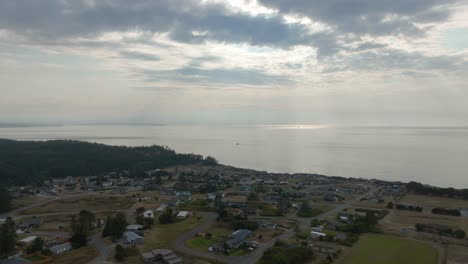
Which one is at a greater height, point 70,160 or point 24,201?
point 70,160

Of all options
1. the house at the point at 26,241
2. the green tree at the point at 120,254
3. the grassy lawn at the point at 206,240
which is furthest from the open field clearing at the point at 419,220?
the house at the point at 26,241

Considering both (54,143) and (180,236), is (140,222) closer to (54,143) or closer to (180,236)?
(180,236)

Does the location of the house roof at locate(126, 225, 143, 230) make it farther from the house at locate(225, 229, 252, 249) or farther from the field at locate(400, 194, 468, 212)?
the field at locate(400, 194, 468, 212)

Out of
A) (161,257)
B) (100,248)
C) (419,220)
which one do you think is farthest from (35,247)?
(419,220)

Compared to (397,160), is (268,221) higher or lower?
lower

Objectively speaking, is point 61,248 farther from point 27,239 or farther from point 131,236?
point 27,239

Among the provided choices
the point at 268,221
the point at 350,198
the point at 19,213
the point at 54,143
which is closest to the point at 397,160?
the point at 350,198
